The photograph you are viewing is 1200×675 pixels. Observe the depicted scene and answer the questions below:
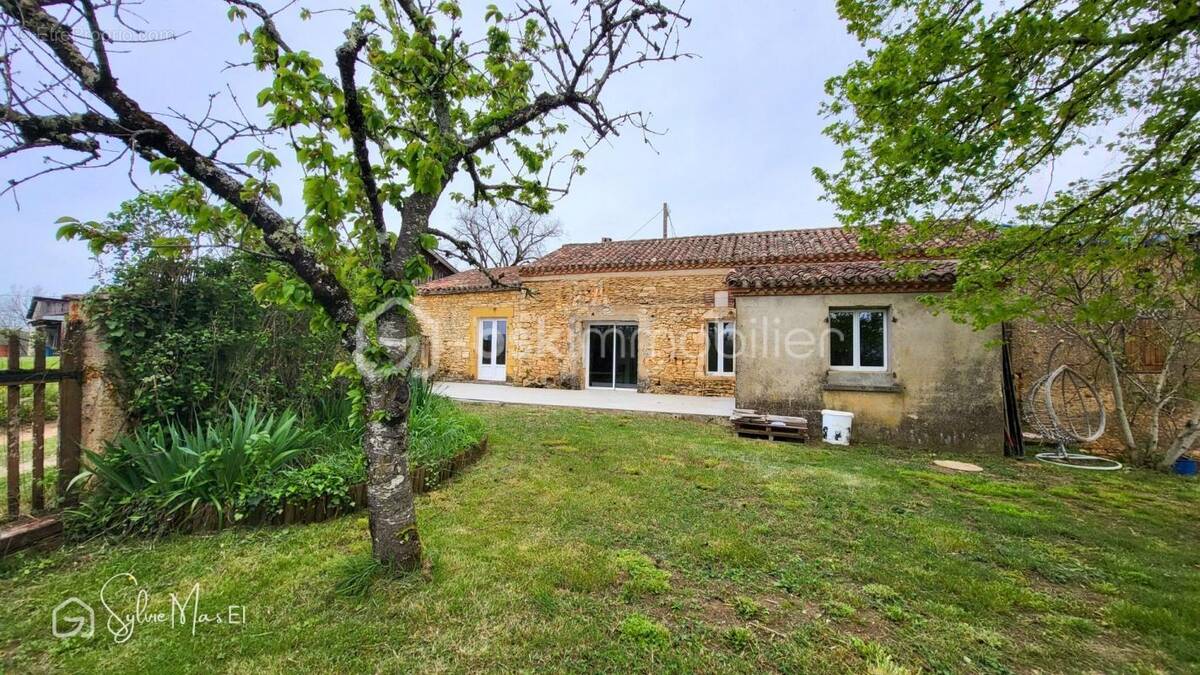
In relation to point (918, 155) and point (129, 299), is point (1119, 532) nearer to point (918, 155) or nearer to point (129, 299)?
point (918, 155)

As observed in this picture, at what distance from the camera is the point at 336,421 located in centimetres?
543

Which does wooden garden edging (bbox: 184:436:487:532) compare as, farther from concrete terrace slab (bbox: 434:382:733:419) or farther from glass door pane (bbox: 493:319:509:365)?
glass door pane (bbox: 493:319:509:365)

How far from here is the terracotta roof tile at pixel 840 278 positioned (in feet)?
25.2

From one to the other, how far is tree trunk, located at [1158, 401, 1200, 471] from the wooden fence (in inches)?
550

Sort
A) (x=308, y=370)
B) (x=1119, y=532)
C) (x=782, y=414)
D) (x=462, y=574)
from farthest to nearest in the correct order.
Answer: (x=782, y=414), (x=308, y=370), (x=1119, y=532), (x=462, y=574)

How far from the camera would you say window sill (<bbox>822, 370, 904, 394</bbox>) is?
8047mm

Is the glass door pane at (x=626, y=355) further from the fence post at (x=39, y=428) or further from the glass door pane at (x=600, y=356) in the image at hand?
the fence post at (x=39, y=428)

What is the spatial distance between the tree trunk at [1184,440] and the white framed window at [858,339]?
4.06 metres

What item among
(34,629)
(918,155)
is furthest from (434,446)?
(918,155)

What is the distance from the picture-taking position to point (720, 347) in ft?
44.1

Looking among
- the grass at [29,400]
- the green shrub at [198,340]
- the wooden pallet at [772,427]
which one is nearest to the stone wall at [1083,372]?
the wooden pallet at [772,427]

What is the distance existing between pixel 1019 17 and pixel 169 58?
6.47 metres

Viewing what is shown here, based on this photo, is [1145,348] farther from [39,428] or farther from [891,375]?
[39,428]


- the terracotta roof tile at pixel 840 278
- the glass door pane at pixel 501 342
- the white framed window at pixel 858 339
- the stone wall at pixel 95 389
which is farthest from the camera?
the glass door pane at pixel 501 342
